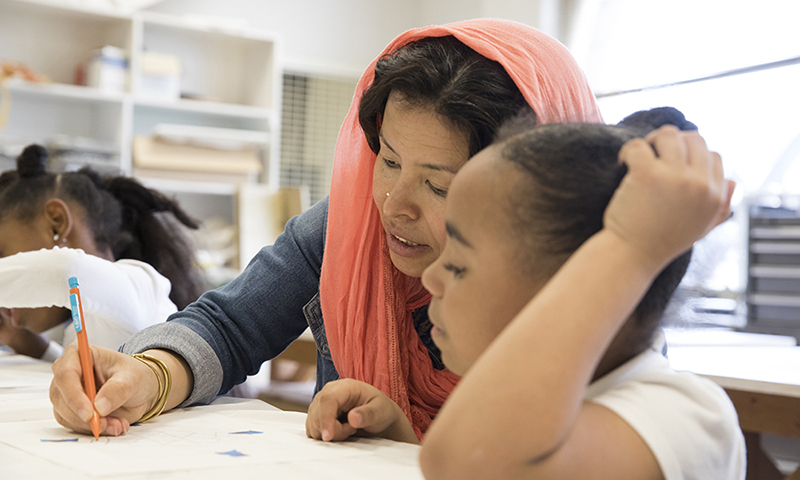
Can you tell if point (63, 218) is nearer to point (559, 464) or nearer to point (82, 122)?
point (559, 464)

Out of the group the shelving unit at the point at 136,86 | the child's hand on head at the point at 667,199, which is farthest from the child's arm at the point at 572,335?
the shelving unit at the point at 136,86

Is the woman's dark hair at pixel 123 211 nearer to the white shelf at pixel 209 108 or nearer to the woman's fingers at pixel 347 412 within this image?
the woman's fingers at pixel 347 412

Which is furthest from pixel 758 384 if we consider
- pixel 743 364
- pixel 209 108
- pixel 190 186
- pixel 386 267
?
pixel 209 108

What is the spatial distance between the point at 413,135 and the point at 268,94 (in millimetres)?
3205

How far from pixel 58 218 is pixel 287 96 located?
3.05 m

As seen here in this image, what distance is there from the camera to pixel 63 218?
4.80 ft

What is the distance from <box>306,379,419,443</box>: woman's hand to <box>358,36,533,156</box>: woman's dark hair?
0.32 metres

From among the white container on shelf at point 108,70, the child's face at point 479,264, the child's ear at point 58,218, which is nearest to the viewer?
the child's face at point 479,264

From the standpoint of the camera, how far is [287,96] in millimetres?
4395

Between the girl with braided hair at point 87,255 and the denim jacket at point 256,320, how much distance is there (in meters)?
0.27

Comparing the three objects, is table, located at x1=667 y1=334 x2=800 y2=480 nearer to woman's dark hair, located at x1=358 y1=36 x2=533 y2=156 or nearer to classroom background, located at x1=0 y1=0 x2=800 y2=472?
woman's dark hair, located at x1=358 y1=36 x2=533 y2=156

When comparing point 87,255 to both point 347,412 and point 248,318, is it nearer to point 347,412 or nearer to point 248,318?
point 248,318

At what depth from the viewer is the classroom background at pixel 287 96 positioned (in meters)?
3.05

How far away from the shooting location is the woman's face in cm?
86
